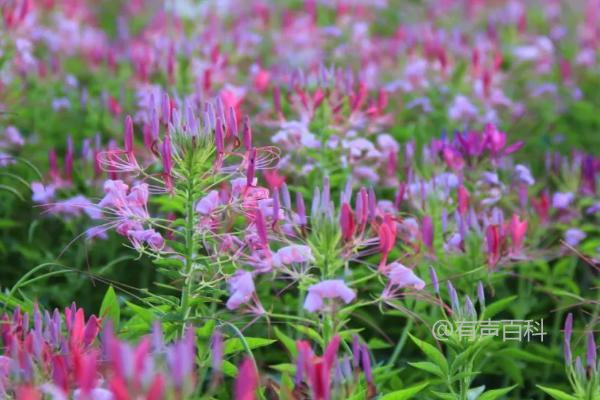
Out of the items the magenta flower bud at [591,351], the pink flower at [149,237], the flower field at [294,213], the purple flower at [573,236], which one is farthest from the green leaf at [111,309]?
the purple flower at [573,236]

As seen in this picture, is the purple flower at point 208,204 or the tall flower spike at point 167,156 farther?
the purple flower at point 208,204

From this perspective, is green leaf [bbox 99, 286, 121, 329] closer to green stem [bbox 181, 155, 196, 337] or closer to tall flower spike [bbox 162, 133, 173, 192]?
green stem [bbox 181, 155, 196, 337]

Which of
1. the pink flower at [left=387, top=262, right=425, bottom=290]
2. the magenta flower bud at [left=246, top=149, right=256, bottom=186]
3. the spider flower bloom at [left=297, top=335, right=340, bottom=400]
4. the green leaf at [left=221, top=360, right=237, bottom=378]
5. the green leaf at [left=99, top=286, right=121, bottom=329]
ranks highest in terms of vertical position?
the magenta flower bud at [left=246, top=149, right=256, bottom=186]

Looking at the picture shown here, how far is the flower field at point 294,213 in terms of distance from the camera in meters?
1.67

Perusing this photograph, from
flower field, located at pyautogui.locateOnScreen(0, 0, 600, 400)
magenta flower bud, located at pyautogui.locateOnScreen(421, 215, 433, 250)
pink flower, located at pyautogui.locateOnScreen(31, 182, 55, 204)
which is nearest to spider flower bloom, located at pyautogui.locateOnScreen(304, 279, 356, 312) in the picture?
flower field, located at pyautogui.locateOnScreen(0, 0, 600, 400)

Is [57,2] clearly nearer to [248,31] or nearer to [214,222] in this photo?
[248,31]

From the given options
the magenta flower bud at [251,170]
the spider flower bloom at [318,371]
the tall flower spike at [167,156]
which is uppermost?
the tall flower spike at [167,156]

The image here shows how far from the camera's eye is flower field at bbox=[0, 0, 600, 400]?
1668 mm

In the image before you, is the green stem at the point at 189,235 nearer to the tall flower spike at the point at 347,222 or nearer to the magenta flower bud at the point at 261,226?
the magenta flower bud at the point at 261,226

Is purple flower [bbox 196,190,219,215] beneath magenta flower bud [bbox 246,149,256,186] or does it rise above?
beneath

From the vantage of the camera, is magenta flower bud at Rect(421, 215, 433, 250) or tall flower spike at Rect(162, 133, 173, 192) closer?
tall flower spike at Rect(162, 133, 173, 192)

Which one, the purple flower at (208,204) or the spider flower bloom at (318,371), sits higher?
the purple flower at (208,204)

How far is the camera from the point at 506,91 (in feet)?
14.8

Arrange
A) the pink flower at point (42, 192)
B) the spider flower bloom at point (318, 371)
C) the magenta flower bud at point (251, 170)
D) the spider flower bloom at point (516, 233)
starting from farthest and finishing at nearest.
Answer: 1. the pink flower at point (42, 192)
2. the spider flower bloom at point (516, 233)
3. the magenta flower bud at point (251, 170)
4. the spider flower bloom at point (318, 371)
